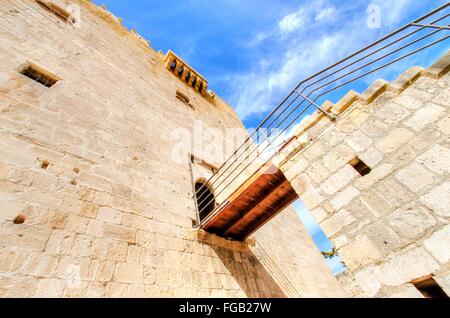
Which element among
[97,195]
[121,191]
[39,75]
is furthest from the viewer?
[39,75]

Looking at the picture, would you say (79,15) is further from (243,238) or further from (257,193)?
(243,238)

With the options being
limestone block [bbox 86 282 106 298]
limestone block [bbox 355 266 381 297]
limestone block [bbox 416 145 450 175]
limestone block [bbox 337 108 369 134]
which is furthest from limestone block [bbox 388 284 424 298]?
limestone block [bbox 86 282 106 298]

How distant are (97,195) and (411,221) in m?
3.62

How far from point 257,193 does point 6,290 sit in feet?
10.7

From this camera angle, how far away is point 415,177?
6.47ft

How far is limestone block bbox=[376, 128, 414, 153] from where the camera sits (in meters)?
2.16

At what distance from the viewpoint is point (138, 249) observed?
10.2 feet

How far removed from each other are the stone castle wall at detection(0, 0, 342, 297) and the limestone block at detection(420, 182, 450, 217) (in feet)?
9.68

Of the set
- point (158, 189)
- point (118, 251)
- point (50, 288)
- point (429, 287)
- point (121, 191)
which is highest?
point (158, 189)

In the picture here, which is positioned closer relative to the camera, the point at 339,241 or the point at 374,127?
the point at 339,241

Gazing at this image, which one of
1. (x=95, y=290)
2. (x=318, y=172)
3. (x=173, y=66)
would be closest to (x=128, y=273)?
(x=95, y=290)

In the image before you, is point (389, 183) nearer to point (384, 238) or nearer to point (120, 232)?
point (384, 238)

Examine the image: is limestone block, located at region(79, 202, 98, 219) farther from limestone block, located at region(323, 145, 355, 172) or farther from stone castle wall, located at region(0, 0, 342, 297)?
limestone block, located at region(323, 145, 355, 172)
